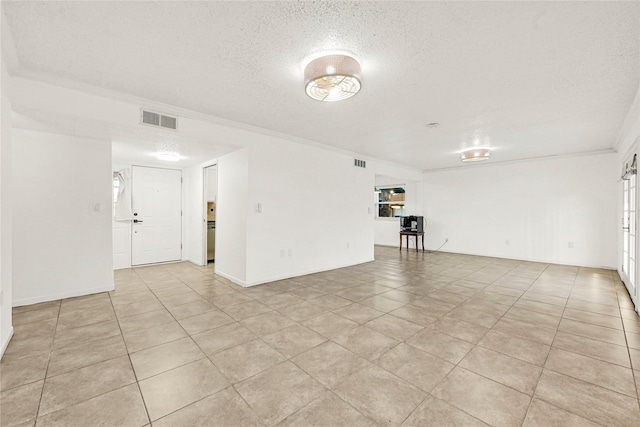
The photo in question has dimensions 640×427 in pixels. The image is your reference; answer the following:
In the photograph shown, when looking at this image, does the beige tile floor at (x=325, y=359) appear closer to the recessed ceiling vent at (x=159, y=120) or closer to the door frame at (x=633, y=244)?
the door frame at (x=633, y=244)

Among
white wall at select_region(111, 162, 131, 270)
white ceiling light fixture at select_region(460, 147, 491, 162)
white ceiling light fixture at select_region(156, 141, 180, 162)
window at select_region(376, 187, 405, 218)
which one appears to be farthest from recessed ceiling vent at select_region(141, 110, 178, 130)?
window at select_region(376, 187, 405, 218)

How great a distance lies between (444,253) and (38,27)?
8499 mm

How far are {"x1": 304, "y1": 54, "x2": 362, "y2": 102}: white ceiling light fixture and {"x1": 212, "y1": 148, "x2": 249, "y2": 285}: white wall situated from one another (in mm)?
2169

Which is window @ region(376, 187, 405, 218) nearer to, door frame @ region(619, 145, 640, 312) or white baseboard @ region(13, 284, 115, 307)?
door frame @ region(619, 145, 640, 312)

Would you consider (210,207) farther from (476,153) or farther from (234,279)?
(476,153)

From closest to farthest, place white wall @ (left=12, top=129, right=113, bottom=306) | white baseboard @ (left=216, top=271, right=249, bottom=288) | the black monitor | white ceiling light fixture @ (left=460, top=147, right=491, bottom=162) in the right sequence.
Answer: white wall @ (left=12, top=129, right=113, bottom=306), white baseboard @ (left=216, top=271, right=249, bottom=288), white ceiling light fixture @ (left=460, top=147, right=491, bottom=162), the black monitor

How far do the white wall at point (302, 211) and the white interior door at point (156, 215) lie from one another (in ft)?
6.71

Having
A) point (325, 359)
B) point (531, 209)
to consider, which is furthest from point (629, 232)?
point (325, 359)

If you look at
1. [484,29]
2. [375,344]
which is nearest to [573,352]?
[375,344]

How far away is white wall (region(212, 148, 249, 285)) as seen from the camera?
438cm

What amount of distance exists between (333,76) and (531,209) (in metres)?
6.74

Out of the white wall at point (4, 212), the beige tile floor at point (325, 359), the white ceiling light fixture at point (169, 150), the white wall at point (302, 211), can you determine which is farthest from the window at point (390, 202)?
the white wall at point (4, 212)

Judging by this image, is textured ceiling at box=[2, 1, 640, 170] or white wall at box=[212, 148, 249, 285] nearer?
textured ceiling at box=[2, 1, 640, 170]

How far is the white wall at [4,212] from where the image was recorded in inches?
87.8
